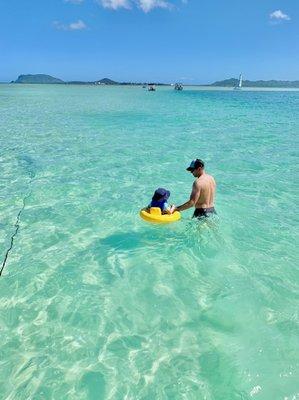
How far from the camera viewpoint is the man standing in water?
6465mm

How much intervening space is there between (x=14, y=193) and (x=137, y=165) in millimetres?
5124

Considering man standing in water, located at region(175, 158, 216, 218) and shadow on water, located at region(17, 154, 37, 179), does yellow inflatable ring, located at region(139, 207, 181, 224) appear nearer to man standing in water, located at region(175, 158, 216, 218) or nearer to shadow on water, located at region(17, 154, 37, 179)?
man standing in water, located at region(175, 158, 216, 218)

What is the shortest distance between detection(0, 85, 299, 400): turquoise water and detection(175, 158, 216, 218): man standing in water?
1.41 ft

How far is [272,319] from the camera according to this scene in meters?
5.18

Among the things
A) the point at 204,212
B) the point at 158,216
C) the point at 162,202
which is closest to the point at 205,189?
the point at 204,212

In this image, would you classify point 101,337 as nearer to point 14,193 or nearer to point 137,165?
point 14,193

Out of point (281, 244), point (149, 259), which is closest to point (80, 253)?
point (149, 259)

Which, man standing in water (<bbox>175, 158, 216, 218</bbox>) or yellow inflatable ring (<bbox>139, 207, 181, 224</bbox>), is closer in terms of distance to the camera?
man standing in water (<bbox>175, 158, 216, 218</bbox>)

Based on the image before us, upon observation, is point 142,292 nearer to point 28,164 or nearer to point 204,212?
point 204,212

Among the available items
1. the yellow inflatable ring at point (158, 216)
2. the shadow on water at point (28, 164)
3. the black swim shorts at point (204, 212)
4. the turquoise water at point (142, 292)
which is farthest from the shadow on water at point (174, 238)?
the shadow on water at point (28, 164)

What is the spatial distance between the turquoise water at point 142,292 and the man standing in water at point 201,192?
43 centimetres

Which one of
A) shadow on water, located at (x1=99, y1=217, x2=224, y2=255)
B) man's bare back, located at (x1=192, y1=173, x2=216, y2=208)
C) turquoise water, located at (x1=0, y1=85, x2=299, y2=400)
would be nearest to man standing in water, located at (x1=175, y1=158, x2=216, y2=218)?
man's bare back, located at (x1=192, y1=173, x2=216, y2=208)

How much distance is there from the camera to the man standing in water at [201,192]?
21.2 feet

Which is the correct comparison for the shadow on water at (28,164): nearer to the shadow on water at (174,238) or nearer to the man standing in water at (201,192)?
the shadow on water at (174,238)
